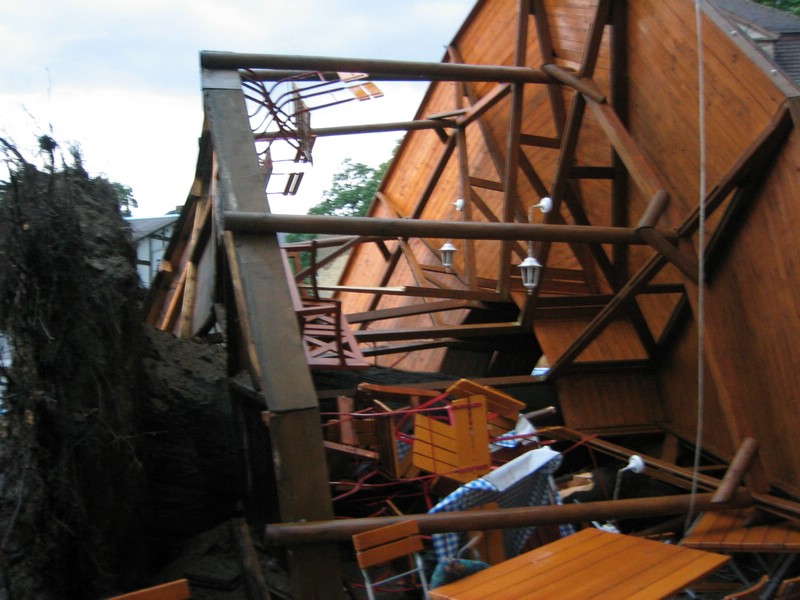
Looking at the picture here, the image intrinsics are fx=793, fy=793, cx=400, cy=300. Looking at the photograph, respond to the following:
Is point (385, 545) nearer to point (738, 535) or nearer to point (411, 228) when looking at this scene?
point (411, 228)

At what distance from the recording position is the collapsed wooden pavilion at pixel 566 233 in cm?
562

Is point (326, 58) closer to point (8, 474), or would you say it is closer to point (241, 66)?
point (241, 66)

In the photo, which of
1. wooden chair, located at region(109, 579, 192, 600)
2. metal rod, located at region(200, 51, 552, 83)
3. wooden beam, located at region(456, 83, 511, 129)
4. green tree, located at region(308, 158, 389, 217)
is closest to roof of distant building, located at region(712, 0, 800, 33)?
metal rod, located at region(200, 51, 552, 83)

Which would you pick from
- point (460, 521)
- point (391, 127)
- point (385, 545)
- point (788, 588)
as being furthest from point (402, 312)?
point (788, 588)

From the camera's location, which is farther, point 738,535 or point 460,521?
point 738,535

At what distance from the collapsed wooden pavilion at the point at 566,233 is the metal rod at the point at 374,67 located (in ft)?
0.07

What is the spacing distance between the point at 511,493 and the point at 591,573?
52.6 inches

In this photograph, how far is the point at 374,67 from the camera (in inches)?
315

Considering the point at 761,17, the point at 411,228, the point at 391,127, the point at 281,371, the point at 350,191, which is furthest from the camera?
the point at 350,191

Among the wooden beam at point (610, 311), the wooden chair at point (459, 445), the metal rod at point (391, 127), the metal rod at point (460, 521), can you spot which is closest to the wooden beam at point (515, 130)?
the wooden beam at point (610, 311)

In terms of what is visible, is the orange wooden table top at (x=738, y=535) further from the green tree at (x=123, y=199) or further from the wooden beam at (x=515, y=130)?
the green tree at (x=123, y=199)

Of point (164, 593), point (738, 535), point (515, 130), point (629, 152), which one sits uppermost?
point (515, 130)

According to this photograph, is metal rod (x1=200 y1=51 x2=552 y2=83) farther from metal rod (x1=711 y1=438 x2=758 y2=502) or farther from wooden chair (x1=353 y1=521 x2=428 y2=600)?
wooden chair (x1=353 y1=521 x2=428 y2=600)

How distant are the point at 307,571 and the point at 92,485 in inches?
66.5
